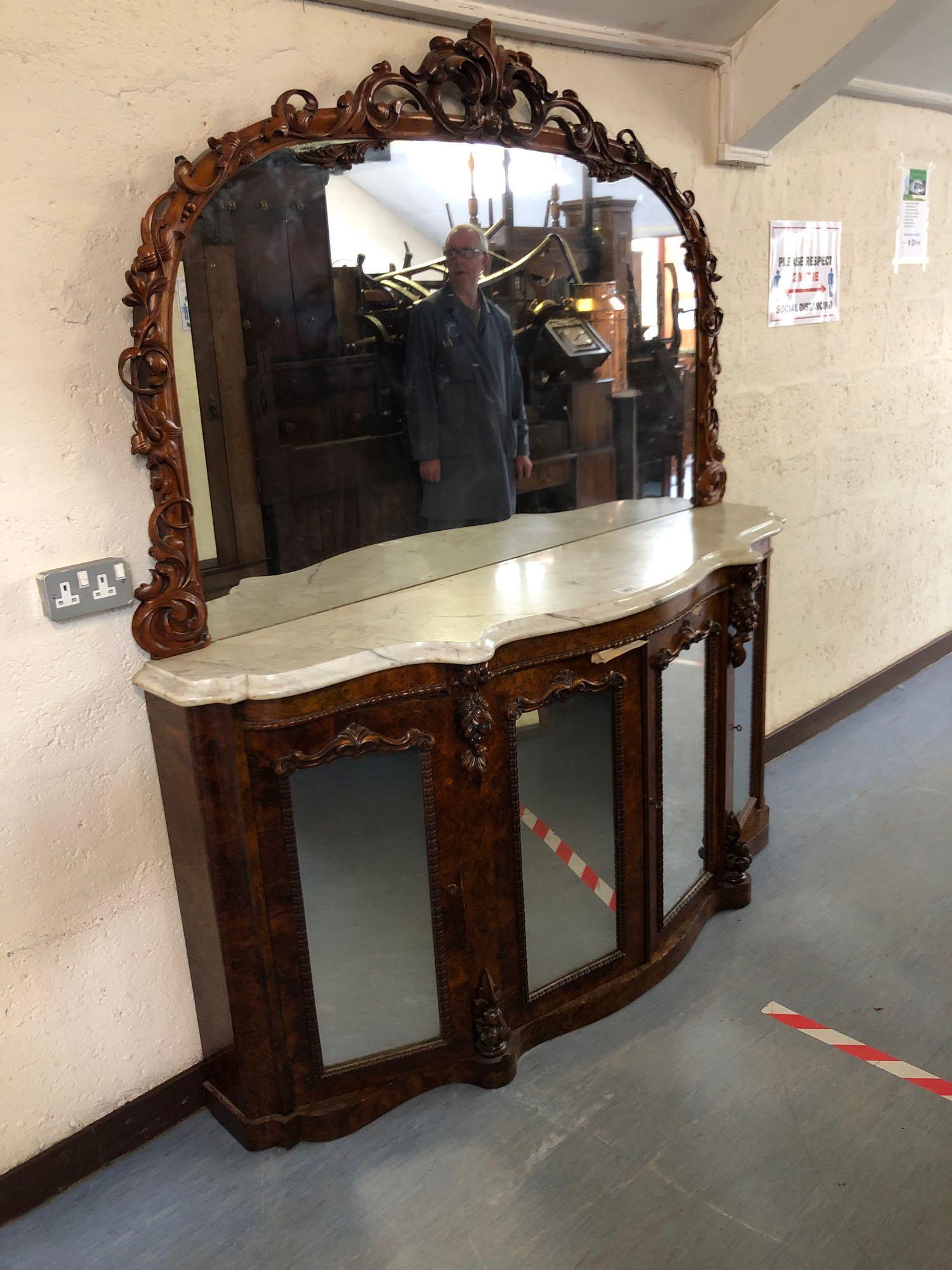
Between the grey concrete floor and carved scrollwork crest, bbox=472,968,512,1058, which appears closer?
the grey concrete floor

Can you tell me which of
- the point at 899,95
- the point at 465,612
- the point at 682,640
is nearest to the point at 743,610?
the point at 682,640

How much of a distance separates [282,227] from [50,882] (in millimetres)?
1457

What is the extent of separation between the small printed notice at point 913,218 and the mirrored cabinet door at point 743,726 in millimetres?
2120

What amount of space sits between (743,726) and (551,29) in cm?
201

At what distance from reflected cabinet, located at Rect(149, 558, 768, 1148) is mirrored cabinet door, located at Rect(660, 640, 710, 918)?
2cm

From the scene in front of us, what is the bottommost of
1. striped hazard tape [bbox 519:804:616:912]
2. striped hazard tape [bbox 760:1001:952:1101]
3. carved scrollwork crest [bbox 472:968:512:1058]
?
striped hazard tape [bbox 760:1001:952:1101]

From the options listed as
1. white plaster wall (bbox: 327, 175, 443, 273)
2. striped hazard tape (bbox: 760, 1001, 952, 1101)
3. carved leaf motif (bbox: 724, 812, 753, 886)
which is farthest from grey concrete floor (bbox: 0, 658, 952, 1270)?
white plaster wall (bbox: 327, 175, 443, 273)

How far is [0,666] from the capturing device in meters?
2.02

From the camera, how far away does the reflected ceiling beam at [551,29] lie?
2338 millimetres

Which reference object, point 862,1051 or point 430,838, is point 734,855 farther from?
point 430,838

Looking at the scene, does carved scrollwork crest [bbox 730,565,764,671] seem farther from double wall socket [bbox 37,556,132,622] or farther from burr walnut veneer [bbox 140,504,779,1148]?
double wall socket [bbox 37,556,132,622]

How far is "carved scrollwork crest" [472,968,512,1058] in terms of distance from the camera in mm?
2406

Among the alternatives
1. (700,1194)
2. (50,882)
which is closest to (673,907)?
(700,1194)

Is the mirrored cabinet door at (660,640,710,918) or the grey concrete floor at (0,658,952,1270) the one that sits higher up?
the mirrored cabinet door at (660,640,710,918)
